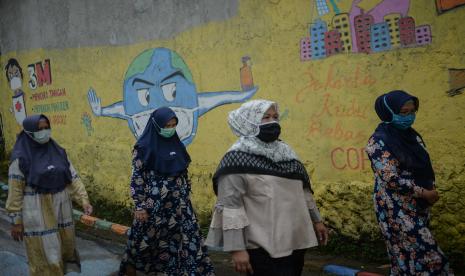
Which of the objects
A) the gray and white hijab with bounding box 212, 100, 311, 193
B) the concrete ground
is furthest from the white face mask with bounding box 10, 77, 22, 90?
the gray and white hijab with bounding box 212, 100, 311, 193

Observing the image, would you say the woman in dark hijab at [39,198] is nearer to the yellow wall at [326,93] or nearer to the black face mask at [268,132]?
the black face mask at [268,132]

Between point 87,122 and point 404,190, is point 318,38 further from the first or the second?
point 87,122

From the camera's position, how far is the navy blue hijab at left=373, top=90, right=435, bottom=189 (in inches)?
128

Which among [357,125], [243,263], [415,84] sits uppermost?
[415,84]

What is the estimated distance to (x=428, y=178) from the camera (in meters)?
3.33

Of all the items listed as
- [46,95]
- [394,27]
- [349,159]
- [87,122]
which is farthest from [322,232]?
[46,95]

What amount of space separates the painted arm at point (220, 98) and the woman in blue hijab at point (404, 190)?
2568mm

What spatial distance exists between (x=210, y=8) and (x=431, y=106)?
3068 millimetres

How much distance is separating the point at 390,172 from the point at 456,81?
1.53 metres

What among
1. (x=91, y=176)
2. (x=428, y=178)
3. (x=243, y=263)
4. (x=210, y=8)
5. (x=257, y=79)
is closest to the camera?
(x=243, y=263)

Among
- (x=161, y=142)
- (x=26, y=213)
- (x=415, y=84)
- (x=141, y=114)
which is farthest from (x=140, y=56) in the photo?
(x=415, y=84)

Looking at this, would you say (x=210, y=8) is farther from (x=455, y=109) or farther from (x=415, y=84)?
(x=455, y=109)

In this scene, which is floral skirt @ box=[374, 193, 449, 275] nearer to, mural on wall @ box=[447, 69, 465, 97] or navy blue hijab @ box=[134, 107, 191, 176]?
mural on wall @ box=[447, 69, 465, 97]

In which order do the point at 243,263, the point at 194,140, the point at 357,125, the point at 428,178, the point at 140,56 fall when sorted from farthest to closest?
the point at 140,56 → the point at 194,140 → the point at 357,125 → the point at 428,178 → the point at 243,263
